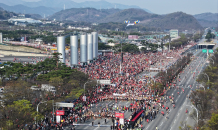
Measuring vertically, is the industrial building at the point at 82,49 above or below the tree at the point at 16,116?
above

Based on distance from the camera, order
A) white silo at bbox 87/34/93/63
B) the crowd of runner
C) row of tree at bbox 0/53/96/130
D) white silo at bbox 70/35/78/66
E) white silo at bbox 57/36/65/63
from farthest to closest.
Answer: white silo at bbox 87/34/93/63, white silo at bbox 70/35/78/66, white silo at bbox 57/36/65/63, the crowd of runner, row of tree at bbox 0/53/96/130

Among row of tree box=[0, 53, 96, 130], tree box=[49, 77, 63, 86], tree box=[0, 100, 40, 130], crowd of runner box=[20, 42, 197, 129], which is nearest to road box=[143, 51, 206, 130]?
crowd of runner box=[20, 42, 197, 129]

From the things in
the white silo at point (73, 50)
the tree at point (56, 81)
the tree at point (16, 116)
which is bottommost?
the tree at point (16, 116)

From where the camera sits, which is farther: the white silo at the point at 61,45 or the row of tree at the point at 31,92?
the white silo at the point at 61,45

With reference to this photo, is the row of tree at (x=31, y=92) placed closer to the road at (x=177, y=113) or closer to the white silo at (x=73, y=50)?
the white silo at (x=73, y=50)

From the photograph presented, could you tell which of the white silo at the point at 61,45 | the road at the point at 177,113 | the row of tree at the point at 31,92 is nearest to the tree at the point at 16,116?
the row of tree at the point at 31,92

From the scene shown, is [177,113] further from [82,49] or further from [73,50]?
[82,49]

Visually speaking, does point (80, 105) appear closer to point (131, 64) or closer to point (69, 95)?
point (69, 95)

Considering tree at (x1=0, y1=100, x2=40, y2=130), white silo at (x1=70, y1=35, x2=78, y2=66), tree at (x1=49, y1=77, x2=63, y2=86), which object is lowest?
tree at (x1=0, y1=100, x2=40, y2=130)

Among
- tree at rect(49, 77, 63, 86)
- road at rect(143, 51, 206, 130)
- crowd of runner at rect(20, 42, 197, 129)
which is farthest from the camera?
tree at rect(49, 77, 63, 86)

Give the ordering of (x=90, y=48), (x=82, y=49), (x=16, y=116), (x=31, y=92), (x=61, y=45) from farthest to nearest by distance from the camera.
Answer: (x=90, y=48)
(x=82, y=49)
(x=61, y=45)
(x=31, y=92)
(x=16, y=116)

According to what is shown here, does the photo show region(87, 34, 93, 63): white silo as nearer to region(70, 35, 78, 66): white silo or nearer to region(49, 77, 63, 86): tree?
region(70, 35, 78, 66): white silo

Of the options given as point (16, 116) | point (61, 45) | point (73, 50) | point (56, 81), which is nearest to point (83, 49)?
point (73, 50)

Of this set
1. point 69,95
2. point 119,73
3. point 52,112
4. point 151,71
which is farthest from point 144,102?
point 151,71
